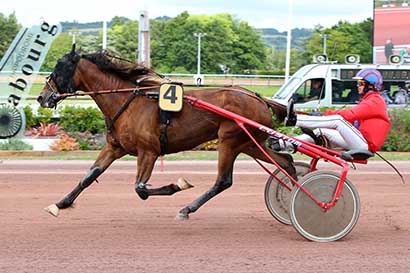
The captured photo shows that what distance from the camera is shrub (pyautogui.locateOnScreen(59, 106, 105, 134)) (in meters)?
16.5

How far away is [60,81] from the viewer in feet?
24.2

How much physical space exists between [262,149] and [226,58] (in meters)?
45.3

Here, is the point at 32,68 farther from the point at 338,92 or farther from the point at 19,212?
the point at 19,212

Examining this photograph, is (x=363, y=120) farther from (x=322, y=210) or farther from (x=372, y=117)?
(x=322, y=210)

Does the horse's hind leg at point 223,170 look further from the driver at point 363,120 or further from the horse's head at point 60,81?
the horse's head at point 60,81

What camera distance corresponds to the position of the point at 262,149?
23.8 ft

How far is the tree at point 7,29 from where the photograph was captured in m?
36.3

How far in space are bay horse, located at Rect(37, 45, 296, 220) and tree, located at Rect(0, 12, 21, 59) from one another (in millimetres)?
29403

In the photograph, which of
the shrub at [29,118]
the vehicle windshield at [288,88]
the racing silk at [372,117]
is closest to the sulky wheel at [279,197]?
the racing silk at [372,117]

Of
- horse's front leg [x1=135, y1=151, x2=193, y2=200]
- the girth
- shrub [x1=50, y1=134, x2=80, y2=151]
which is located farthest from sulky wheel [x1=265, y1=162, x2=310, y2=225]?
shrub [x1=50, y1=134, x2=80, y2=151]

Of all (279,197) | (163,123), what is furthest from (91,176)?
(279,197)

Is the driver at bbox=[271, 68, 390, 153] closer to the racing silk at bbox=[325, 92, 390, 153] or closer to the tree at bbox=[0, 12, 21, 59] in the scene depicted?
the racing silk at bbox=[325, 92, 390, 153]

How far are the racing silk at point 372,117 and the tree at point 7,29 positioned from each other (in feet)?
101

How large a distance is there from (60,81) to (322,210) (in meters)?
2.77
